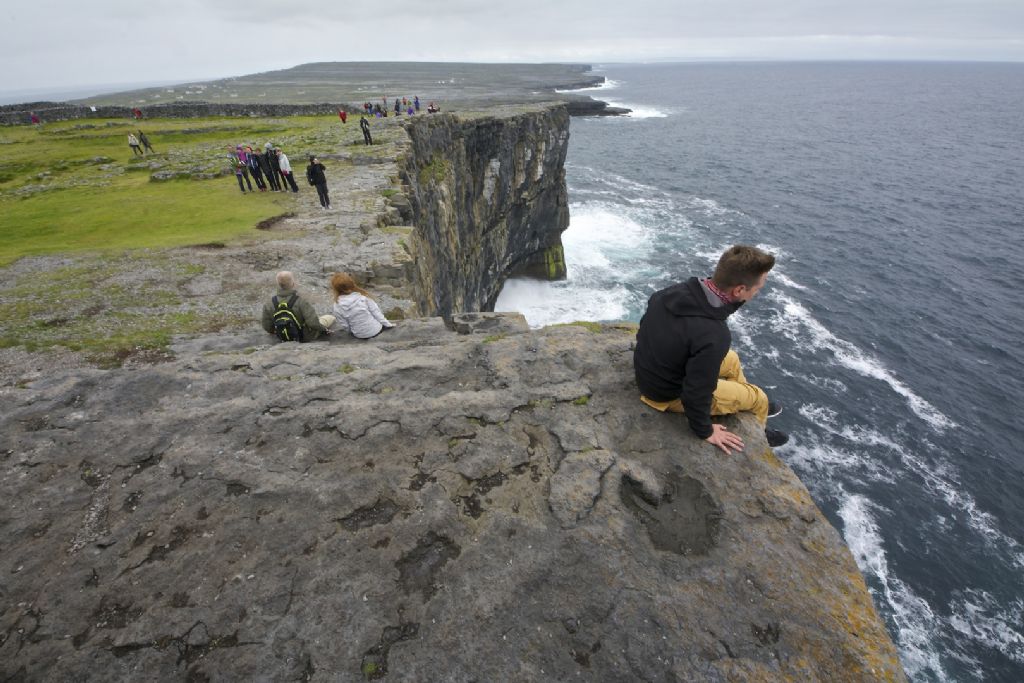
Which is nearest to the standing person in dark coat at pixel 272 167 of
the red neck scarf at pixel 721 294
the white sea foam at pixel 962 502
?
the red neck scarf at pixel 721 294

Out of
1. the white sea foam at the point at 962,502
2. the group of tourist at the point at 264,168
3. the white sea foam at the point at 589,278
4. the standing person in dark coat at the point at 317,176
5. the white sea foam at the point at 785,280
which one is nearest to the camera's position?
the standing person in dark coat at the point at 317,176

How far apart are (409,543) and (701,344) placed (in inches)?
150

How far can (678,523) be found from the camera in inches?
207

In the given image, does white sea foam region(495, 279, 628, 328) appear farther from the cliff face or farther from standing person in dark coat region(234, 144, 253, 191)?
standing person in dark coat region(234, 144, 253, 191)

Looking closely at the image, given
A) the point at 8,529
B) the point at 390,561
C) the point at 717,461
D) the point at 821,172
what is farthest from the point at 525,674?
the point at 821,172

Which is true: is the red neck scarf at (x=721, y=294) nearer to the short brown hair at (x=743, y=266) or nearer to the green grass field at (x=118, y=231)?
the short brown hair at (x=743, y=266)

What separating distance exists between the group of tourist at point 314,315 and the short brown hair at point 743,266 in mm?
6705

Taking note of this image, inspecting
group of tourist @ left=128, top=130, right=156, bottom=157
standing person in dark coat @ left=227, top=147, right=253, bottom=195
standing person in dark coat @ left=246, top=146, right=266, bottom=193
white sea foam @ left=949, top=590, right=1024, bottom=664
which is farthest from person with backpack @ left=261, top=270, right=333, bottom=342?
group of tourist @ left=128, top=130, right=156, bottom=157

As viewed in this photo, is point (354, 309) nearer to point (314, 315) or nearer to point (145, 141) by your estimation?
point (314, 315)

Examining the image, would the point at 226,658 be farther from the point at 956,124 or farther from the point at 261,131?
the point at 956,124

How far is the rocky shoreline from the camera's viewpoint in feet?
13.6

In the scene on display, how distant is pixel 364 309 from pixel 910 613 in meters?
23.8

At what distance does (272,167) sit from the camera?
22016 millimetres

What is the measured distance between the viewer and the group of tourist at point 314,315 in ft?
30.9
